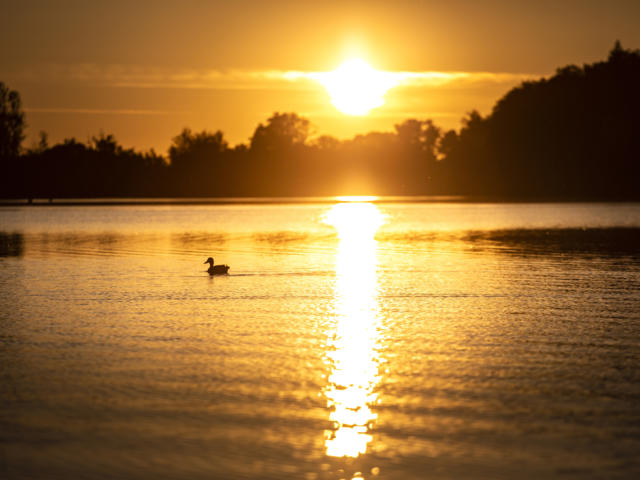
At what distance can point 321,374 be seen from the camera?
1482 cm

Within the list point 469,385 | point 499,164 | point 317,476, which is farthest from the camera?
point 499,164

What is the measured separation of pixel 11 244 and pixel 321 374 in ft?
126

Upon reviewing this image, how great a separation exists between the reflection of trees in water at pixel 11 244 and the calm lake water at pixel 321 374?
35.5ft

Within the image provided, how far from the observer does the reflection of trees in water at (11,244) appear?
1647 inches

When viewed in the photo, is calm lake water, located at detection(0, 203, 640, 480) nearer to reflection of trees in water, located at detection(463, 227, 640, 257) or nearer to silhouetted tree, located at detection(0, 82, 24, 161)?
reflection of trees in water, located at detection(463, 227, 640, 257)

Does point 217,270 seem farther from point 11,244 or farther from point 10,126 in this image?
point 10,126

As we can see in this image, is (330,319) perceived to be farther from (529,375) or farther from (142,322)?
(529,375)

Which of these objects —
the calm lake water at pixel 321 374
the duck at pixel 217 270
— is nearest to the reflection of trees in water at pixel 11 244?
the calm lake water at pixel 321 374

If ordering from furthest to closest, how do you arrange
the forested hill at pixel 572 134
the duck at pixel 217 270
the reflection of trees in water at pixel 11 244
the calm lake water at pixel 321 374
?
the forested hill at pixel 572 134 < the reflection of trees in water at pixel 11 244 < the duck at pixel 217 270 < the calm lake water at pixel 321 374

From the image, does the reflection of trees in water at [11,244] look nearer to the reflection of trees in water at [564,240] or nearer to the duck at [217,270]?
the duck at [217,270]

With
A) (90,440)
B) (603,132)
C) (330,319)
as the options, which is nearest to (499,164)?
(603,132)

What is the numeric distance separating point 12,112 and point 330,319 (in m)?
151

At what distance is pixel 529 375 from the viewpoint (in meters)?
14.6

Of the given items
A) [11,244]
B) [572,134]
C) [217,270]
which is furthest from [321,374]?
[572,134]
